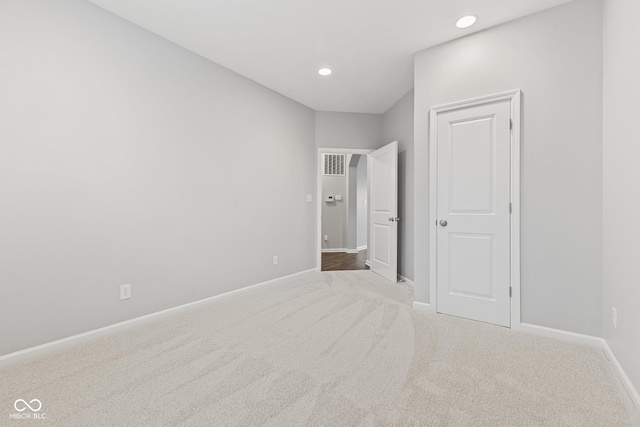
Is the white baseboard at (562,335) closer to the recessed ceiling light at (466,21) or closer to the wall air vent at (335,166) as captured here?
the recessed ceiling light at (466,21)

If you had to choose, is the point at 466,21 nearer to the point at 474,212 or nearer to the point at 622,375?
the point at 474,212

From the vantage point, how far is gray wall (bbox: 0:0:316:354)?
74.4 inches

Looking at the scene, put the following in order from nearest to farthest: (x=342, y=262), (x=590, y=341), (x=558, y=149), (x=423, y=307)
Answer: (x=590, y=341)
(x=558, y=149)
(x=423, y=307)
(x=342, y=262)

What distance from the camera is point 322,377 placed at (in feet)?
5.53

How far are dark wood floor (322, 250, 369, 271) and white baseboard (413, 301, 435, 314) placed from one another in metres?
2.16

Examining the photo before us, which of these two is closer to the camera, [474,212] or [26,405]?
[26,405]

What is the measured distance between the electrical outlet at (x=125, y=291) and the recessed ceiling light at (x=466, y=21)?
3.53 metres

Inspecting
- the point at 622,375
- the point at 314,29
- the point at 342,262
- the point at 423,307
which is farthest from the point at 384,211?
the point at 622,375

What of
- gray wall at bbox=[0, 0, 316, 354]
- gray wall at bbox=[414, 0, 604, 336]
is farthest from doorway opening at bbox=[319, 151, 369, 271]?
gray wall at bbox=[414, 0, 604, 336]

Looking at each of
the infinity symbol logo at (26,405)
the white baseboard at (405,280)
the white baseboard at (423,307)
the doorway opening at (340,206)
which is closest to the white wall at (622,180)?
the white baseboard at (423,307)

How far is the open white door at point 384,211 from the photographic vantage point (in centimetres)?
402

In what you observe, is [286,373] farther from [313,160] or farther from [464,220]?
[313,160]

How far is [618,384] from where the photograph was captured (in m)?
1.63

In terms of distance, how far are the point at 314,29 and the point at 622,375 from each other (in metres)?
3.22
